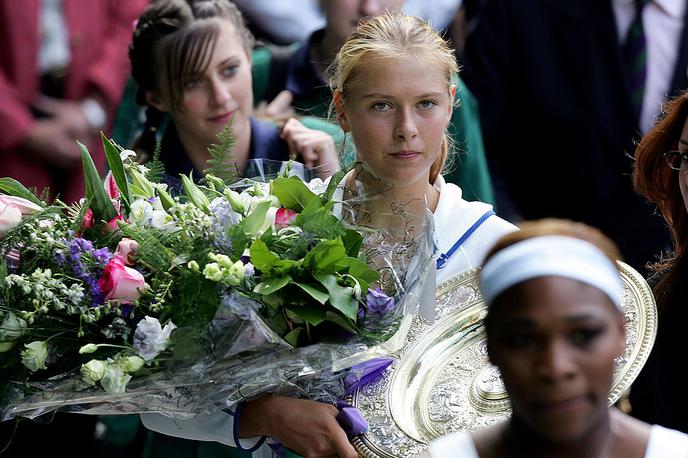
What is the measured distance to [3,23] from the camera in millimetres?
5258

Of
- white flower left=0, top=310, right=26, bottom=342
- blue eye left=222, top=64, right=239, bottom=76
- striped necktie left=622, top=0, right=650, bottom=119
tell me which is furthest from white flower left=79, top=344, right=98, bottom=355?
striped necktie left=622, top=0, right=650, bottom=119

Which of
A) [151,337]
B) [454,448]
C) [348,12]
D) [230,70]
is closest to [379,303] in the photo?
[151,337]

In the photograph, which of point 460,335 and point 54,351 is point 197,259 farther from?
point 460,335

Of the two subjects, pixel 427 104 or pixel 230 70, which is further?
pixel 230 70

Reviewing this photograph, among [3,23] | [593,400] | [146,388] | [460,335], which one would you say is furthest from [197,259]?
[3,23]

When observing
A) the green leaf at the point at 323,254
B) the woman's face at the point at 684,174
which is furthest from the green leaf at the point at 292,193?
the woman's face at the point at 684,174

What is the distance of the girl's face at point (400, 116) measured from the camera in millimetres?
3545

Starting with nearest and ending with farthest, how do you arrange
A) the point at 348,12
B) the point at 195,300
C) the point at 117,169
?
the point at 195,300, the point at 117,169, the point at 348,12

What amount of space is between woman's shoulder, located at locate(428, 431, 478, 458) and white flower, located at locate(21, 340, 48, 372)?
1.19 meters

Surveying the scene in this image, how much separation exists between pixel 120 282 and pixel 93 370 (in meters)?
0.20

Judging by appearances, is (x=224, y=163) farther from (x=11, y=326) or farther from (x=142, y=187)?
(x=11, y=326)

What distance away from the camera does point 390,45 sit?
3.63 meters

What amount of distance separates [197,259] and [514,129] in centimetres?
282

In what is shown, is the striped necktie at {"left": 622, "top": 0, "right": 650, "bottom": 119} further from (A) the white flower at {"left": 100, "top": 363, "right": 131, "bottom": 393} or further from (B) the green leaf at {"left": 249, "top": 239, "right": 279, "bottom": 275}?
(A) the white flower at {"left": 100, "top": 363, "right": 131, "bottom": 393}
